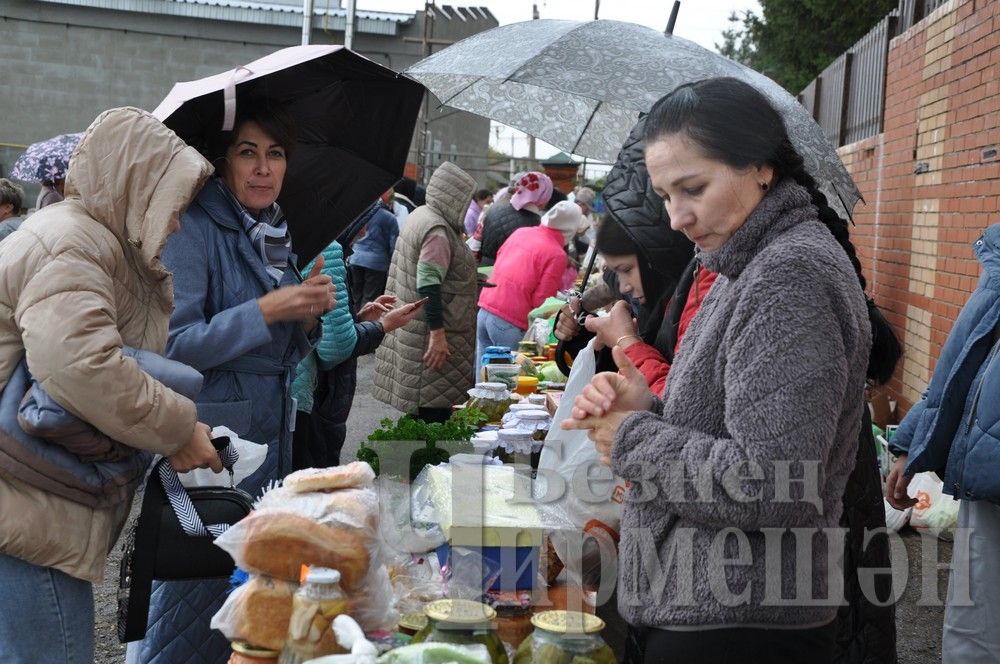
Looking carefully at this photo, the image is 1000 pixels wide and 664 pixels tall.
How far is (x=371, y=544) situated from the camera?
2119 millimetres

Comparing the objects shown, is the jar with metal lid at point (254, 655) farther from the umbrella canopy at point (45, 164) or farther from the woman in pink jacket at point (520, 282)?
the woman in pink jacket at point (520, 282)

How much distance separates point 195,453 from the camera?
8.23ft

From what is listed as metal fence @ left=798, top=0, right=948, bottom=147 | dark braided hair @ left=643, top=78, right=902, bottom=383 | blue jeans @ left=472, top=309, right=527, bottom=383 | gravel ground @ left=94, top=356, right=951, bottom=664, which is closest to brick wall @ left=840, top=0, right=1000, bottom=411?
metal fence @ left=798, top=0, right=948, bottom=147

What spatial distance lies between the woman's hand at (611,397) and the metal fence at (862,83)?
6.33 metres

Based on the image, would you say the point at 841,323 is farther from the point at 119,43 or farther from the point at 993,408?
the point at 119,43

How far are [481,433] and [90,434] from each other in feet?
5.04

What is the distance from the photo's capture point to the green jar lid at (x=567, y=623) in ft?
6.33

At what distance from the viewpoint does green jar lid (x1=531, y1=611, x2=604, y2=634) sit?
6.33ft

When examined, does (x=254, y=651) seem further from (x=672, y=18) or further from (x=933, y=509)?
(x=933, y=509)

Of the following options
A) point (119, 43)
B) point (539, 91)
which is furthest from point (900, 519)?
point (119, 43)

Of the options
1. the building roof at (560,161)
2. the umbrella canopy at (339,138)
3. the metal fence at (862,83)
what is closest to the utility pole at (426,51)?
the building roof at (560,161)

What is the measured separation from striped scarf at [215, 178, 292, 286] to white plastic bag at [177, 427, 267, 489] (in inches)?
23.6

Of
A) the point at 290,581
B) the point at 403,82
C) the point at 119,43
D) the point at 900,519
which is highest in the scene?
the point at 119,43

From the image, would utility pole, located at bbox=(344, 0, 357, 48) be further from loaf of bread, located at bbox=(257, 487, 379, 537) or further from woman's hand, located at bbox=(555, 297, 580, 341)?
loaf of bread, located at bbox=(257, 487, 379, 537)
